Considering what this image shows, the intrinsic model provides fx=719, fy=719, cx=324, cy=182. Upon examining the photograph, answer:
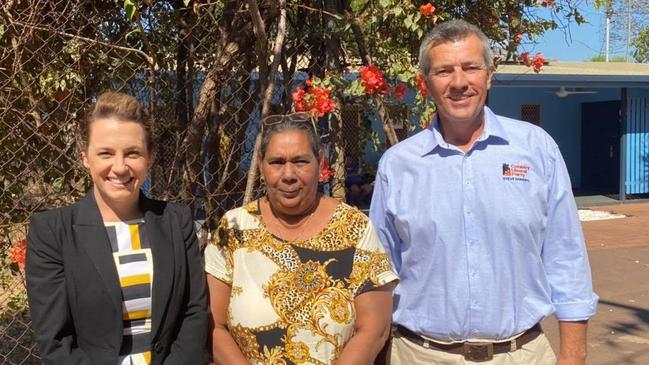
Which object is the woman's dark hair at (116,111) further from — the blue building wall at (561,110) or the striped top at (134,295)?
the blue building wall at (561,110)

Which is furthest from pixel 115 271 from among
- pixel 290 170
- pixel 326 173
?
pixel 326 173

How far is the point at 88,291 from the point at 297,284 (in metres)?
0.64

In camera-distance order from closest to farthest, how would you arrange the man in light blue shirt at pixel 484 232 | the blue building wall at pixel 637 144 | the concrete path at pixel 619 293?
the man in light blue shirt at pixel 484 232 < the concrete path at pixel 619 293 < the blue building wall at pixel 637 144

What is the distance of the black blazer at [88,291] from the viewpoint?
209cm

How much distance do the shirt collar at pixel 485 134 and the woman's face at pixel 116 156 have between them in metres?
0.98

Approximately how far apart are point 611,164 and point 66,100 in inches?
677

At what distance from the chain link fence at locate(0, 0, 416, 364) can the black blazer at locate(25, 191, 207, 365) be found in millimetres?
1343

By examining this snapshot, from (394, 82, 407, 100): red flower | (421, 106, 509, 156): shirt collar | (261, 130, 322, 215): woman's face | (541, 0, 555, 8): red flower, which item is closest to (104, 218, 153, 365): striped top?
(261, 130, 322, 215): woman's face

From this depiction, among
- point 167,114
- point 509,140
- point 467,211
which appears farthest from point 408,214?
point 167,114

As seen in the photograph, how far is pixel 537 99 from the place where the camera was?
60.5 feet

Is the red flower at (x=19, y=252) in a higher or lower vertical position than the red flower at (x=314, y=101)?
lower

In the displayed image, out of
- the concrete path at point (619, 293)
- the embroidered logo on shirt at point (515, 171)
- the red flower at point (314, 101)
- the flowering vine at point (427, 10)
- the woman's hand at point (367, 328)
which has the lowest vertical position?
the concrete path at point (619, 293)

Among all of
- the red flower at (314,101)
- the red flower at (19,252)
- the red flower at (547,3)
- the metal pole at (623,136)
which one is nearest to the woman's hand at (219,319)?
the red flower at (314,101)

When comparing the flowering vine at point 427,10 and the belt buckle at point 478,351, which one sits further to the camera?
the flowering vine at point 427,10
